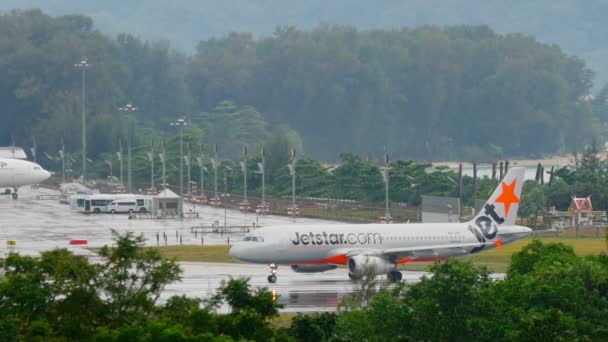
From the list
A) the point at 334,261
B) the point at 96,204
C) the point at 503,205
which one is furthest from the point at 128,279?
the point at 96,204

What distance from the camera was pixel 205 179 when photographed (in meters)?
176

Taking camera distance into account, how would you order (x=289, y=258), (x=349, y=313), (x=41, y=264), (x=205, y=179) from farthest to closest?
(x=205, y=179) < (x=289, y=258) < (x=349, y=313) < (x=41, y=264)

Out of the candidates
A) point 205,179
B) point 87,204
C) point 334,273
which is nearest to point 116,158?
point 205,179

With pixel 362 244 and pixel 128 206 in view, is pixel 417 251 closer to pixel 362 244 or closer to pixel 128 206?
pixel 362 244

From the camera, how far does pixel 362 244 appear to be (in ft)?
241

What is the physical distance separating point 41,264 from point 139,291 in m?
3.74

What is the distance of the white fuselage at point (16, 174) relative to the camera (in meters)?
154

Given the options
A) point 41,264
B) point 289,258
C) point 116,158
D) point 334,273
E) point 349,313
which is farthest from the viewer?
point 116,158

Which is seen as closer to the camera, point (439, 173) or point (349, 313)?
point (349, 313)

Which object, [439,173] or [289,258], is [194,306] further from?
[439,173]

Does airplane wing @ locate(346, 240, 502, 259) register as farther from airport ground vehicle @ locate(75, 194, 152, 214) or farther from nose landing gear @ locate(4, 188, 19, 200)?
nose landing gear @ locate(4, 188, 19, 200)

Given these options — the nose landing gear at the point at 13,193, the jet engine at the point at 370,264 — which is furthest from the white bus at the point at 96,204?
the jet engine at the point at 370,264

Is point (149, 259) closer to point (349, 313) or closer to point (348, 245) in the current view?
point (349, 313)

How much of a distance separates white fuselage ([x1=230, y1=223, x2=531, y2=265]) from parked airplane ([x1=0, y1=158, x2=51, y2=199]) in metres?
84.8
